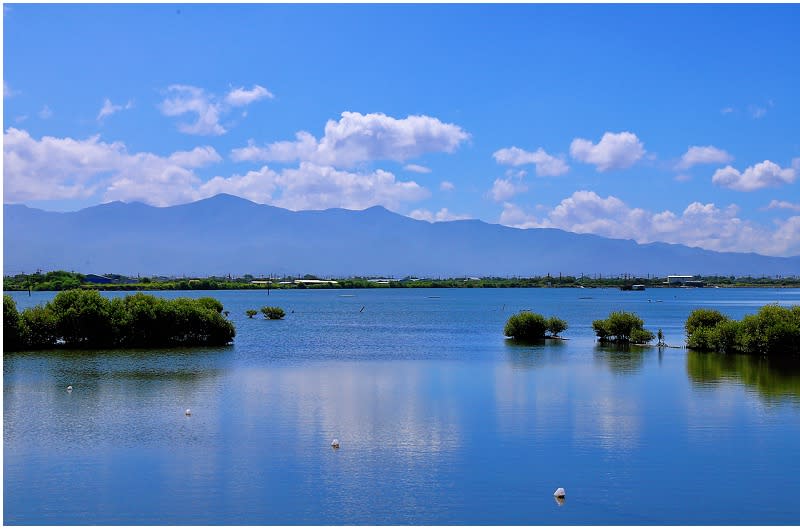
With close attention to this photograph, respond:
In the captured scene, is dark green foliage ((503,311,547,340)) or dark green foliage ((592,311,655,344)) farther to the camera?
dark green foliage ((503,311,547,340))

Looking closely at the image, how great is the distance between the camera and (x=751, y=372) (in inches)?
2205

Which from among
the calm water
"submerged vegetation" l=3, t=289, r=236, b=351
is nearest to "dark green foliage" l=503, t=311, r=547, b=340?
the calm water

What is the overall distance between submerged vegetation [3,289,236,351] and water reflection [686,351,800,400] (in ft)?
153

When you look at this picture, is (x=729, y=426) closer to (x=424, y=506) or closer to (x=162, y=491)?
(x=424, y=506)

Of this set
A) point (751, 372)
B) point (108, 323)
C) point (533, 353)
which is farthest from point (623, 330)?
point (108, 323)

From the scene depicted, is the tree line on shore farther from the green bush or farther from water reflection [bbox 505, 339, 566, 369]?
water reflection [bbox 505, 339, 566, 369]

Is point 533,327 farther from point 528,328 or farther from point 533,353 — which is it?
point 533,353

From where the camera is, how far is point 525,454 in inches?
1225

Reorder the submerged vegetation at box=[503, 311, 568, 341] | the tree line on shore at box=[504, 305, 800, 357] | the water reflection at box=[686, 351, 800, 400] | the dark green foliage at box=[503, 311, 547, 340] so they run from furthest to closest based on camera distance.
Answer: the dark green foliage at box=[503, 311, 547, 340] < the submerged vegetation at box=[503, 311, 568, 341] < the tree line on shore at box=[504, 305, 800, 357] < the water reflection at box=[686, 351, 800, 400]

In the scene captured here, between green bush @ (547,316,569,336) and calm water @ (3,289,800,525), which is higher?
green bush @ (547,316,569,336)

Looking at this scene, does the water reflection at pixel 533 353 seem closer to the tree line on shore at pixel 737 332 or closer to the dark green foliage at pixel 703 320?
the tree line on shore at pixel 737 332

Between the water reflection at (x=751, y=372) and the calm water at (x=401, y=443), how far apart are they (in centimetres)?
38

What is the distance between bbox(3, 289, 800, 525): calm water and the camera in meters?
24.7

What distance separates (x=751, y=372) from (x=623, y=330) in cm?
2431
